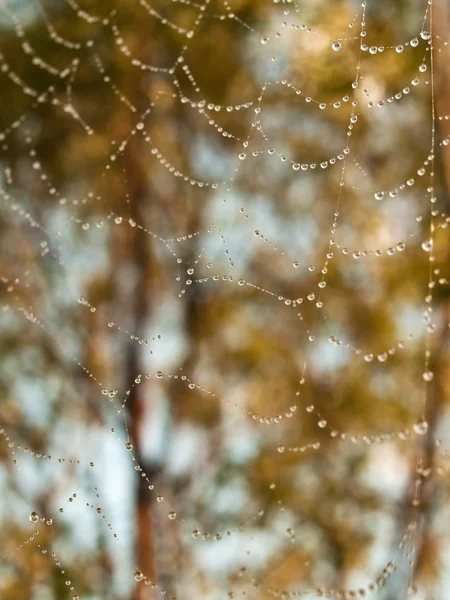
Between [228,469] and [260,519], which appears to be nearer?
[260,519]

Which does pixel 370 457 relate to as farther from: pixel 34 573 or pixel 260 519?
pixel 34 573

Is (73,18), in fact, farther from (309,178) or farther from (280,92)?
(309,178)

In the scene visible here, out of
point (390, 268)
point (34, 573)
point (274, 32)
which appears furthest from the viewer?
point (390, 268)

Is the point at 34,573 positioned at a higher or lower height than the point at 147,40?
lower

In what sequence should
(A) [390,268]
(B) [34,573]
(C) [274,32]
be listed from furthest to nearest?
(A) [390,268] → (B) [34,573] → (C) [274,32]

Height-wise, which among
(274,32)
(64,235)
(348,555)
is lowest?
(348,555)

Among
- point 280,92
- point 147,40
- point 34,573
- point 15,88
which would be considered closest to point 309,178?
point 280,92
